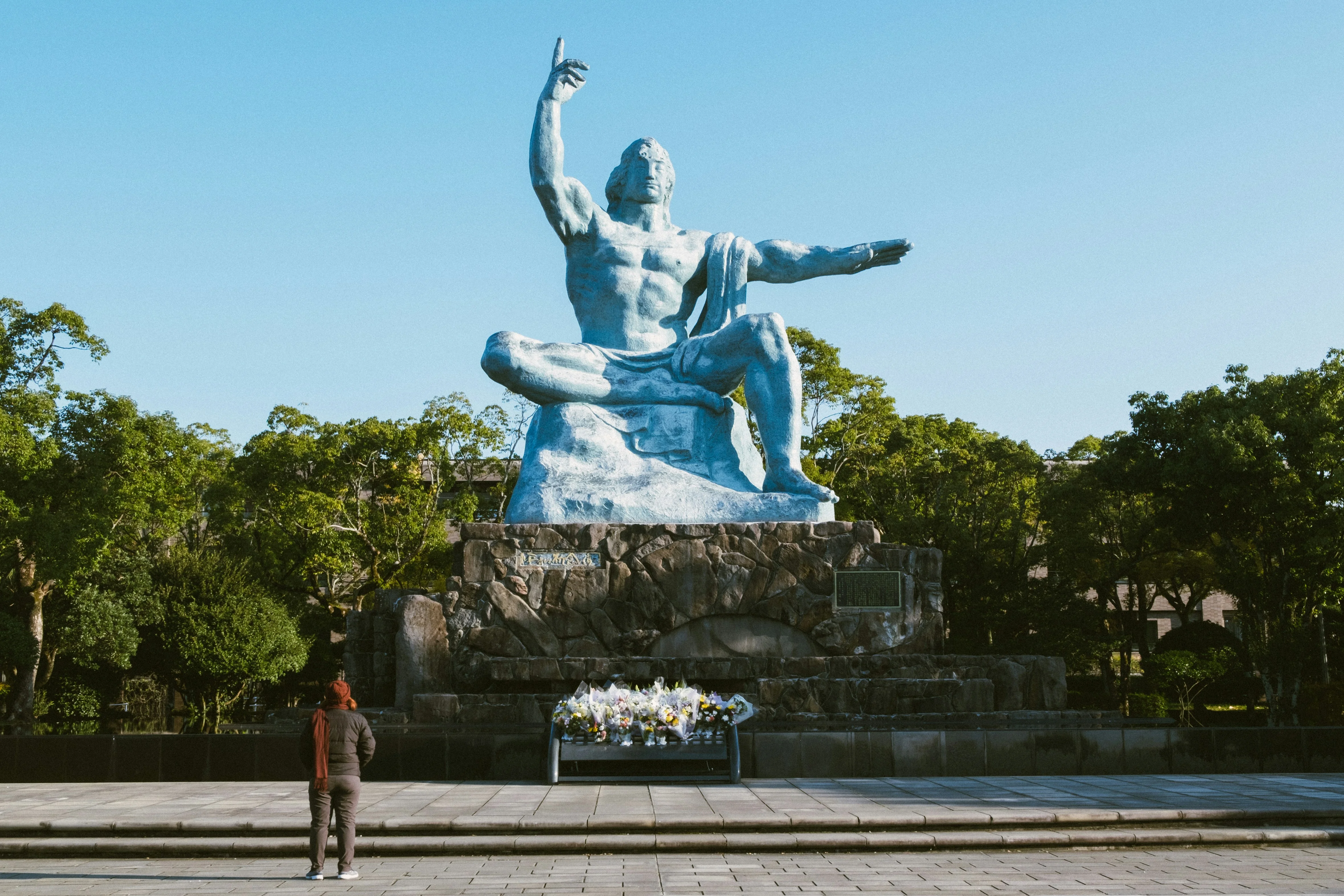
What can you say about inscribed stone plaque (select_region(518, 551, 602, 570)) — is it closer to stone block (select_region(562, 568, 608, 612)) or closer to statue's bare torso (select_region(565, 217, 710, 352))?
stone block (select_region(562, 568, 608, 612))

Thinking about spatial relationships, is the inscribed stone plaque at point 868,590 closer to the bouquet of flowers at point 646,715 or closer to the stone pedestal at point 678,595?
the stone pedestal at point 678,595

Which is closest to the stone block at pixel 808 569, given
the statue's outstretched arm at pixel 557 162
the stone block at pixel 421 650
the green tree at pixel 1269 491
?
the stone block at pixel 421 650

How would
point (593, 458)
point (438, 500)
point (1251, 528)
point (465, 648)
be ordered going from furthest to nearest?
point (438, 500) < point (1251, 528) < point (593, 458) < point (465, 648)

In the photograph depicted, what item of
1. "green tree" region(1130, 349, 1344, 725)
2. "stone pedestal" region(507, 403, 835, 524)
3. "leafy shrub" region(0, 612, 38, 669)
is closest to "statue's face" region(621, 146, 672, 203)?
"stone pedestal" region(507, 403, 835, 524)

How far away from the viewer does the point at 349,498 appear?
2684 cm

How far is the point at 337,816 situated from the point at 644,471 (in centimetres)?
632

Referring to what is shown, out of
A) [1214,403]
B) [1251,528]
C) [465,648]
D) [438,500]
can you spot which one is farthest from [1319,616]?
[438,500]

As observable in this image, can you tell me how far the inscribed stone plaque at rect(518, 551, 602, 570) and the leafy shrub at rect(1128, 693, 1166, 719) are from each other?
42.1ft

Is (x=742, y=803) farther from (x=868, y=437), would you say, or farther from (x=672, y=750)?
(x=868, y=437)

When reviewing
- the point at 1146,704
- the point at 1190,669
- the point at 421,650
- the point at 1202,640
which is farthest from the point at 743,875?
the point at 1202,640

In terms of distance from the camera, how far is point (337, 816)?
236 inches

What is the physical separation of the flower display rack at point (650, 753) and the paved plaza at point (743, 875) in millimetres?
2019

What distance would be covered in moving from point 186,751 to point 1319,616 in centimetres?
1777

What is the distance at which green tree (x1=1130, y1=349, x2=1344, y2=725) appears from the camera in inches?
698
